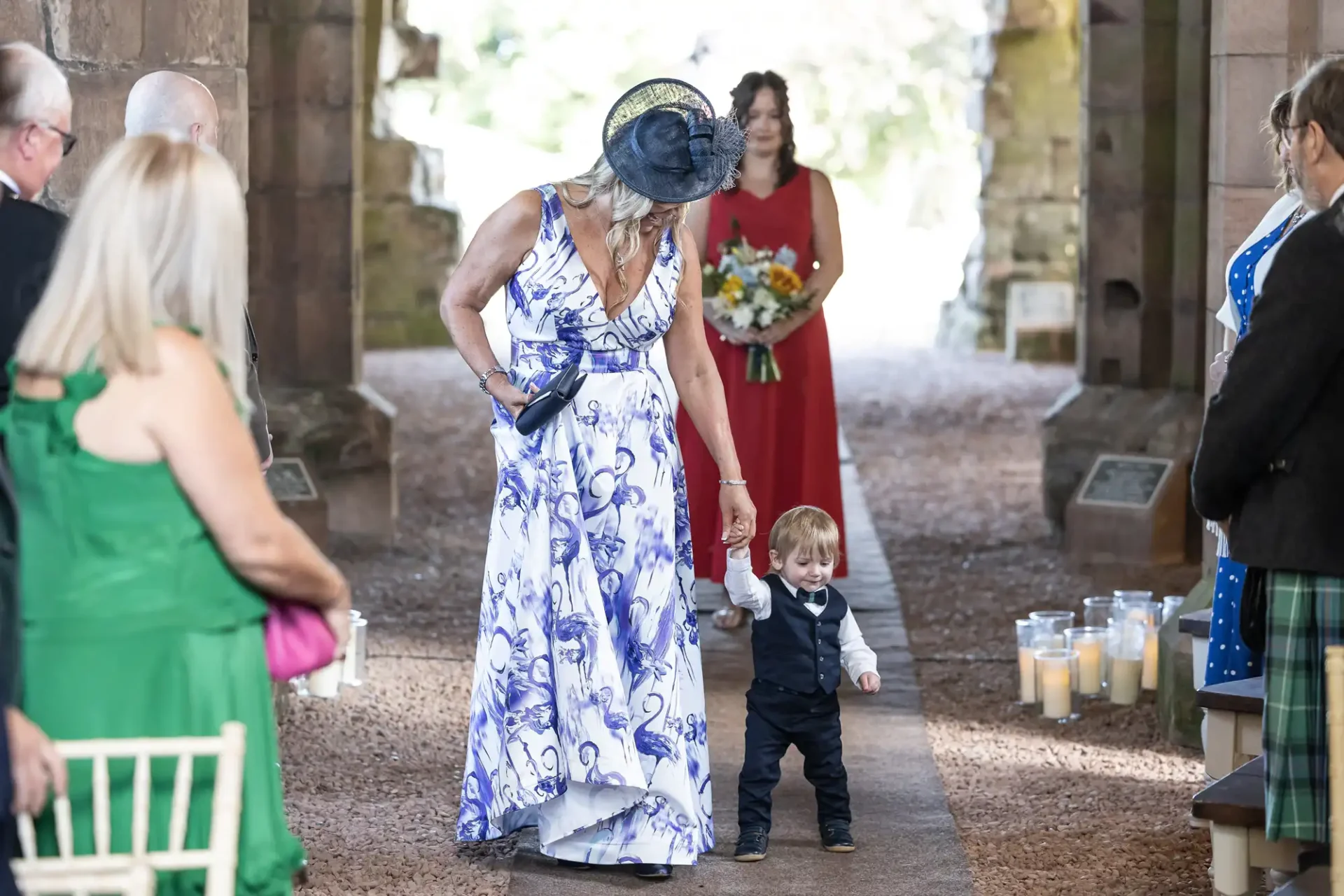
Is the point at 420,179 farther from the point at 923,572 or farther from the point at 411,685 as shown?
the point at 411,685

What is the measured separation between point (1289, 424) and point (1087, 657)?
3128 millimetres

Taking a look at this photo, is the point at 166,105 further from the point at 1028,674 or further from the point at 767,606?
the point at 1028,674

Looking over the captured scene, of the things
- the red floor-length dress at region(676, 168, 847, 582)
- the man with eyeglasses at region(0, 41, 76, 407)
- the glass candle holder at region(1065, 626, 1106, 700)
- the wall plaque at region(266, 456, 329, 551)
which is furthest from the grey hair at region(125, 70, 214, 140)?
the wall plaque at region(266, 456, 329, 551)

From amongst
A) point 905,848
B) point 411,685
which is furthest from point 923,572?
point 905,848

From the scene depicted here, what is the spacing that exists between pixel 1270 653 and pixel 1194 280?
5799mm

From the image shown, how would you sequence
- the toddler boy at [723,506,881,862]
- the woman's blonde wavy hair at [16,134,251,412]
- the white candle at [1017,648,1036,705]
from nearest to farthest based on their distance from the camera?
the woman's blonde wavy hair at [16,134,251,412]
the toddler boy at [723,506,881,862]
the white candle at [1017,648,1036,705]

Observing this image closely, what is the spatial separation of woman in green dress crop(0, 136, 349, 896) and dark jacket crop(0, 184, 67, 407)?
0.73 meters

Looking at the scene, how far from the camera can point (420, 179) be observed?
68.6 ft

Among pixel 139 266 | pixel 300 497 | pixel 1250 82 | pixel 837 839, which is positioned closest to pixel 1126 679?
pixel 837 839

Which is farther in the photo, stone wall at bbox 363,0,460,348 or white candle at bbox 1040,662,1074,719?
stone wall at bbox 363,0,460,348

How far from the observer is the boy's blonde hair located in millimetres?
4555

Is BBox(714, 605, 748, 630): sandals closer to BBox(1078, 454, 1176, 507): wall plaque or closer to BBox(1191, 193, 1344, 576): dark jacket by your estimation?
BBox(1078, 454, 1176, 507): wall plaque

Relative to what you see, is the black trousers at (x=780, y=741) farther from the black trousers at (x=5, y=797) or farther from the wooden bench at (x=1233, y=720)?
the black trousers at (x=5, y=797)

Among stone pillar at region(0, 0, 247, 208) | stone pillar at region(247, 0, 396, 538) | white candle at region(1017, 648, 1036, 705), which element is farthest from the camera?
stone pillar at region(247, 0, 396, 538)
